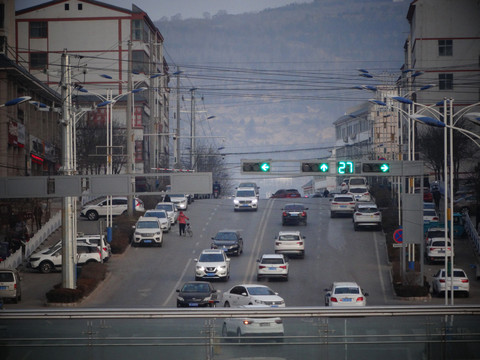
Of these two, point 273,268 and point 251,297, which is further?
point 273,268

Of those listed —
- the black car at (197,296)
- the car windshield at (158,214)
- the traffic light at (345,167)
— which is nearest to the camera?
the black car at (197,296)

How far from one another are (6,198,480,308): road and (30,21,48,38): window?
181 ft

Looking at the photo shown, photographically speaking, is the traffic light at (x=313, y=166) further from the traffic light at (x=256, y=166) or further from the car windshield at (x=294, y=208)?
the car windshield at (x=294, y=208)

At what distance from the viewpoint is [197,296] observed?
3103 centimetres

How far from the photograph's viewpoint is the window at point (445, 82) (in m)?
95.1

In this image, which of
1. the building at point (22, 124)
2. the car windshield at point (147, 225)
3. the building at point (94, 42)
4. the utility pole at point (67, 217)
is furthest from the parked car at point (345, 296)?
the building at point (94, 42)

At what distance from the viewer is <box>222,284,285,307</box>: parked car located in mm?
29250

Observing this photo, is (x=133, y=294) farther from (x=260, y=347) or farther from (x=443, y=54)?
(x=443, y=54)

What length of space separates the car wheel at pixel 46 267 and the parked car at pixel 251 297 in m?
15.2

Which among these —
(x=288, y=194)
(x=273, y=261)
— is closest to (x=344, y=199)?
(x=273, y=261)

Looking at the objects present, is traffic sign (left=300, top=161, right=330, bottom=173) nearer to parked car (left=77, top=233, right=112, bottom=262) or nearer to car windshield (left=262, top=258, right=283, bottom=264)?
car windshield (left=262, top=258, right=283, bottom=264)

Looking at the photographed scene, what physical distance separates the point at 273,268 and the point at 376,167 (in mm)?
8227

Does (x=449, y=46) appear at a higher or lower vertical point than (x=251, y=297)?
higher

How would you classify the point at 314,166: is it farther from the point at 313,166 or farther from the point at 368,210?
the point at 368,210
